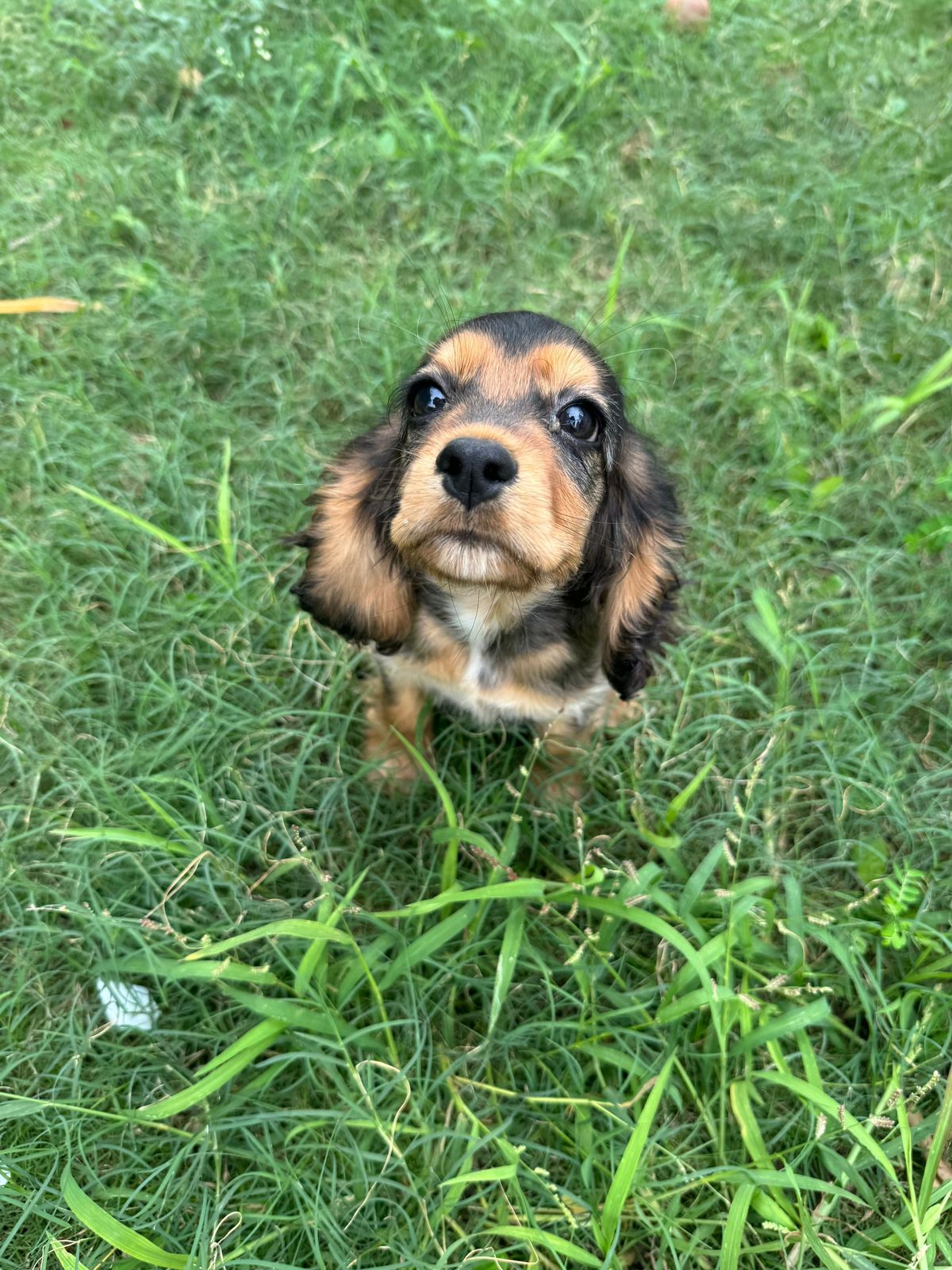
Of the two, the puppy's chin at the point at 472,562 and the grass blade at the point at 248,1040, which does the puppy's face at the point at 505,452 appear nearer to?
the puppy's chin at the point at 472,562

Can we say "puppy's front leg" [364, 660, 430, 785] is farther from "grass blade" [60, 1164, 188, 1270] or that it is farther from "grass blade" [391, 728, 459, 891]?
"grass blade" [60, 1164, 188, 1270]

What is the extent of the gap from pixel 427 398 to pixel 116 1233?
2.06 metres

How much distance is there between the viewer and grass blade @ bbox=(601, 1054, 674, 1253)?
74.9 inches

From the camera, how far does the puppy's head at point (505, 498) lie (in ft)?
6.24

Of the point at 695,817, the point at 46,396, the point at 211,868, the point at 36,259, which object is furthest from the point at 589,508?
the point at 36,259

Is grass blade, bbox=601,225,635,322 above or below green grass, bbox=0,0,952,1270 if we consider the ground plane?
above

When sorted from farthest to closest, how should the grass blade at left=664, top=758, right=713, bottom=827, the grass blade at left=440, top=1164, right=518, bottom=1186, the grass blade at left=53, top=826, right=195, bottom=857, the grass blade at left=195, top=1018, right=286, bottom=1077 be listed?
the grass blade at left=664, top=758, right=713, bottom=827, the grass blade at left=53, top=826, right=195, bottom=857, the grass blade at left=195, top=1018, right=286, bottom=1077, the grass blade at left=440, top=1164, right=518, bottom=1186

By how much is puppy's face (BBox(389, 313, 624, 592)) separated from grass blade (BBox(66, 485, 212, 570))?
96 cm

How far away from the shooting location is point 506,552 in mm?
1925

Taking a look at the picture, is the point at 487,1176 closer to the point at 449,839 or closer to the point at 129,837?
the point at 449,839

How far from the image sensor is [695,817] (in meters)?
2.74

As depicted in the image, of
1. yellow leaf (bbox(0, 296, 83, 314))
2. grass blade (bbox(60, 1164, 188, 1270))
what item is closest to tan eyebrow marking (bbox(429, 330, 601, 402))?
grass blade (bbox(60, 1164, 188, 1270))

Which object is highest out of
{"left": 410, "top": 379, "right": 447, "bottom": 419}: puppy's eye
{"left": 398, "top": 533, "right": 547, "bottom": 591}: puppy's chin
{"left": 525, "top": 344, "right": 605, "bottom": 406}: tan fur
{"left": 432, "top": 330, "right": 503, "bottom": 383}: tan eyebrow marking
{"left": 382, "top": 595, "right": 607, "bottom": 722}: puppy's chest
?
{"left": 525, "top": 344, "right": 605, "bottom": 406}: tan fur

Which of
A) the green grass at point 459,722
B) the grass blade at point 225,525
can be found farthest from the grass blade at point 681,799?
the grass blade at point 225,525
